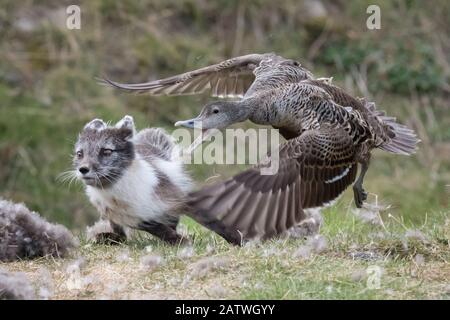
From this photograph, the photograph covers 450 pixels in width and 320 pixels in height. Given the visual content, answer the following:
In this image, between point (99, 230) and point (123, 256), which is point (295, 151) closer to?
point (123, 256)

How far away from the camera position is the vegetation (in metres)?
11.4

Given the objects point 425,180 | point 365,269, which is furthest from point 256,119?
point 425,180

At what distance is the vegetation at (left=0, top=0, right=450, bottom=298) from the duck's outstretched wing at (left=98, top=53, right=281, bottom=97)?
1.38 metres

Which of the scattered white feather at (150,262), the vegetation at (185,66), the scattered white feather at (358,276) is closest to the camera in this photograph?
the scattered white feather at (358,276)

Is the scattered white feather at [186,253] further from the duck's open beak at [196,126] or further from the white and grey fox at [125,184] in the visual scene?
the duck's open beak at [196,126]

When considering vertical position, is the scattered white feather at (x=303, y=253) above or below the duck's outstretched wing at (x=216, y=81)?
below

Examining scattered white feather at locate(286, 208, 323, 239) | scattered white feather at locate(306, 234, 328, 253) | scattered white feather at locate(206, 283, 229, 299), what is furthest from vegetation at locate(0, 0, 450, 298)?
scattered white feather at locate(206, 283, 229, 299)

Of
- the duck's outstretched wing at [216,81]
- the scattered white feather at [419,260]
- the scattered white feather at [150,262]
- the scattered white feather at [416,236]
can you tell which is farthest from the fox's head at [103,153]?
the scattered white feather at [419,260]

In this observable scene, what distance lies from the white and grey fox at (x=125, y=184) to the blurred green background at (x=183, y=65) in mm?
4220

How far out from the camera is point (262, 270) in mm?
5797

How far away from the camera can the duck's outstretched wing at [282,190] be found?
6.16 metres

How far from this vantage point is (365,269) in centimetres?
584

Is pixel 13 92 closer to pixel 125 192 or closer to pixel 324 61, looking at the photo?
pixel 324 61
